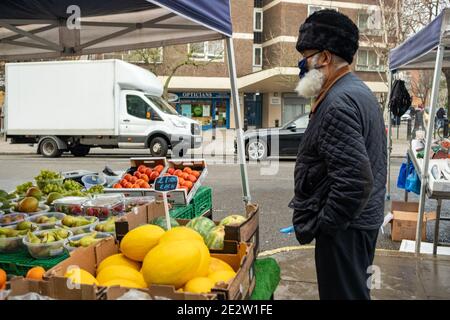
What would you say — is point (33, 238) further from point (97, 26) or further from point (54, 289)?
point (97, 26)

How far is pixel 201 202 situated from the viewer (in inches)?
180

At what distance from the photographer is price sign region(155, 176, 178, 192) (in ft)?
9.07

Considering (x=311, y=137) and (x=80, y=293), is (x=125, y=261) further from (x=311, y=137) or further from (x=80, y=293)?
(x=311, y=137)

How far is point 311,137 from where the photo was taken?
234cm

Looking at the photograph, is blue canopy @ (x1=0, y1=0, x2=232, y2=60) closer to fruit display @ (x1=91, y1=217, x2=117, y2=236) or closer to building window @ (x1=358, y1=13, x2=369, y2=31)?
fruit display @ (x1=91, y1=217, x2=117, y2=236)

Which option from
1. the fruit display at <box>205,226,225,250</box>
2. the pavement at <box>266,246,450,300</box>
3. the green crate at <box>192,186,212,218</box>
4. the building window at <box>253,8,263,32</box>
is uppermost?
the building window at <box>253,8,263,32</box>

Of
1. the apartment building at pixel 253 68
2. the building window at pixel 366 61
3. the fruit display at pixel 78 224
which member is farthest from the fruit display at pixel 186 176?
→ the building window at pixel 366 61

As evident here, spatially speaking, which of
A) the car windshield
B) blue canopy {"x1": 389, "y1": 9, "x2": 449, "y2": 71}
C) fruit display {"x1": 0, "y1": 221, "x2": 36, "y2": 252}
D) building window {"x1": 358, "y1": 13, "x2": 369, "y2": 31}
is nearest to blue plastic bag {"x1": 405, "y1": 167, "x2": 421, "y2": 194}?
blue canopy {"x1": 389, "y1": 9, "x2": 449, "y2": 71}

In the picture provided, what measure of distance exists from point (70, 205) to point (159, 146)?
12.6 metres

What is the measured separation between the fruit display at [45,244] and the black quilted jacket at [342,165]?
4.82 feet

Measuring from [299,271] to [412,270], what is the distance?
1.19m

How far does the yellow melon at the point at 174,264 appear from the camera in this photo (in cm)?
190

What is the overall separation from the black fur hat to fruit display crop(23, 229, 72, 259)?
1904mm

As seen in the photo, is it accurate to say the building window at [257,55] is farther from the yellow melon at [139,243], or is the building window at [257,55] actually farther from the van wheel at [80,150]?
the yellow melon at [139,243]
